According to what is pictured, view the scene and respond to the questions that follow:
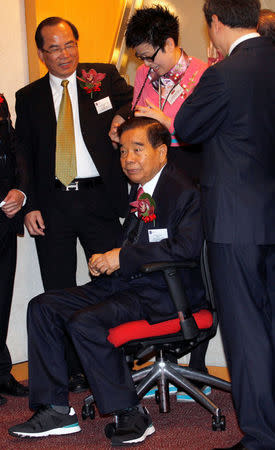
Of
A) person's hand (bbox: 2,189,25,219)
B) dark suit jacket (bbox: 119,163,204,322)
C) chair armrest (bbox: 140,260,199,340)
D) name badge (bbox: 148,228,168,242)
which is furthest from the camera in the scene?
person's hand (bbox: 2,189,25,219)

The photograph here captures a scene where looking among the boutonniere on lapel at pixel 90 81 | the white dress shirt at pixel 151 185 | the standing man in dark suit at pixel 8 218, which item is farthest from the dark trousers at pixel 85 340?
the boutonniere on lapel at pixel 90 81

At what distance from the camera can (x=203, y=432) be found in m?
2.95

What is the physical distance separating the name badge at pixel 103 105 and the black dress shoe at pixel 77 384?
157 centimetres

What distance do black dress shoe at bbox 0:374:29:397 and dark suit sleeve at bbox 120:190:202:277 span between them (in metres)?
1.19

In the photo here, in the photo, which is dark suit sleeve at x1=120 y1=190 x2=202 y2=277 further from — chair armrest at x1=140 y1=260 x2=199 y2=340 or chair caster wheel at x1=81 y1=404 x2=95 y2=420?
chair caster wheel at x1=81 y1=404 x2=95 y2=420

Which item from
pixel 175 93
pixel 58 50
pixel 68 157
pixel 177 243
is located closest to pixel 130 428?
pixel 177 243

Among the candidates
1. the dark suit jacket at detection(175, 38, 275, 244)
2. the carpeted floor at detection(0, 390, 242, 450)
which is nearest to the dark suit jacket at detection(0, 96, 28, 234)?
the carpeted floor at detection(0, 390, 242, 450)

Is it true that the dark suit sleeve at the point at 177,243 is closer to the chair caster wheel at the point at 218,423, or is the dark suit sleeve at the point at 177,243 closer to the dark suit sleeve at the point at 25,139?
the chair caster wheel at the point at 218,423

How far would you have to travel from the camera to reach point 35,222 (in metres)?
3.68

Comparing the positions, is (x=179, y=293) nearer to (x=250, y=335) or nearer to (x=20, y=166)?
(x=250, y=335)

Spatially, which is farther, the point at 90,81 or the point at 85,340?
the point at 90,81

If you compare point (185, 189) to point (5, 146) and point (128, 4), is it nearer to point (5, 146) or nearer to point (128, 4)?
point (5, 146)

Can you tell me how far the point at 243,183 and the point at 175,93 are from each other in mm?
1086

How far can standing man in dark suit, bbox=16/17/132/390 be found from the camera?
3.65 meters
